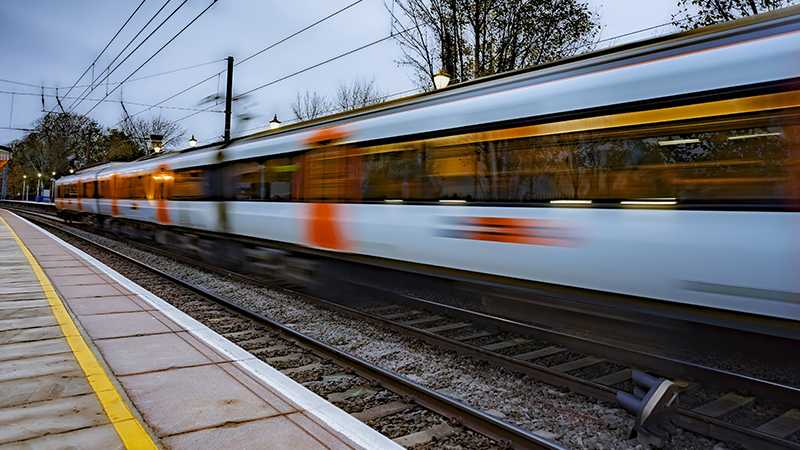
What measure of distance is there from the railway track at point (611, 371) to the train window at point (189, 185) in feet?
20.6

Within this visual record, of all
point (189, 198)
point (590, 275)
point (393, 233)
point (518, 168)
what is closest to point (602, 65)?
point (518, 168)

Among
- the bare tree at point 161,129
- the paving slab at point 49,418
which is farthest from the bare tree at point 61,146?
the paving slab at point 49,418

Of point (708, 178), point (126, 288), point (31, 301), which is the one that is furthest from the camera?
point (126, 288)

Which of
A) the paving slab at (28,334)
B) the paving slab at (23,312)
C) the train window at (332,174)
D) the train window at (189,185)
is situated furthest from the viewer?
the train window at (189,185)

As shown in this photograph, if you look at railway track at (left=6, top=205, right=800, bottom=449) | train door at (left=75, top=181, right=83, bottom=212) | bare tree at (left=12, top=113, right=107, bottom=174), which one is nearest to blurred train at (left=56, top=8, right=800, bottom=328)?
railway track at (left=6, top=205, right=800, bottom=449)

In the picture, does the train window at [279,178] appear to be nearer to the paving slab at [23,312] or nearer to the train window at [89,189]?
the paving slab at [23,312]

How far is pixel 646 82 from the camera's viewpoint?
173 inches

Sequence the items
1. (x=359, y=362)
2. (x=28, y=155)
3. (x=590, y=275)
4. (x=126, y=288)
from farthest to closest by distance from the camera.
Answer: (x=28, y=155), (x=126, y=288), (x=359, y=362), (x=590, y=275)

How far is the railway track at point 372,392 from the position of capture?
3.71m

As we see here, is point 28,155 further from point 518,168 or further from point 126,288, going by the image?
point 518,168

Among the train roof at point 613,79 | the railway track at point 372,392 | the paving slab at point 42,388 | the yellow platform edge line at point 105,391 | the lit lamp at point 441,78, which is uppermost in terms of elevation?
the lit lamp at point 441,78

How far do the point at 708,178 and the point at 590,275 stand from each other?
47.3 inches

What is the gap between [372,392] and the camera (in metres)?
4.62

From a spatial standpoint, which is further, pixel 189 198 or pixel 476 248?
pixel 189 198
